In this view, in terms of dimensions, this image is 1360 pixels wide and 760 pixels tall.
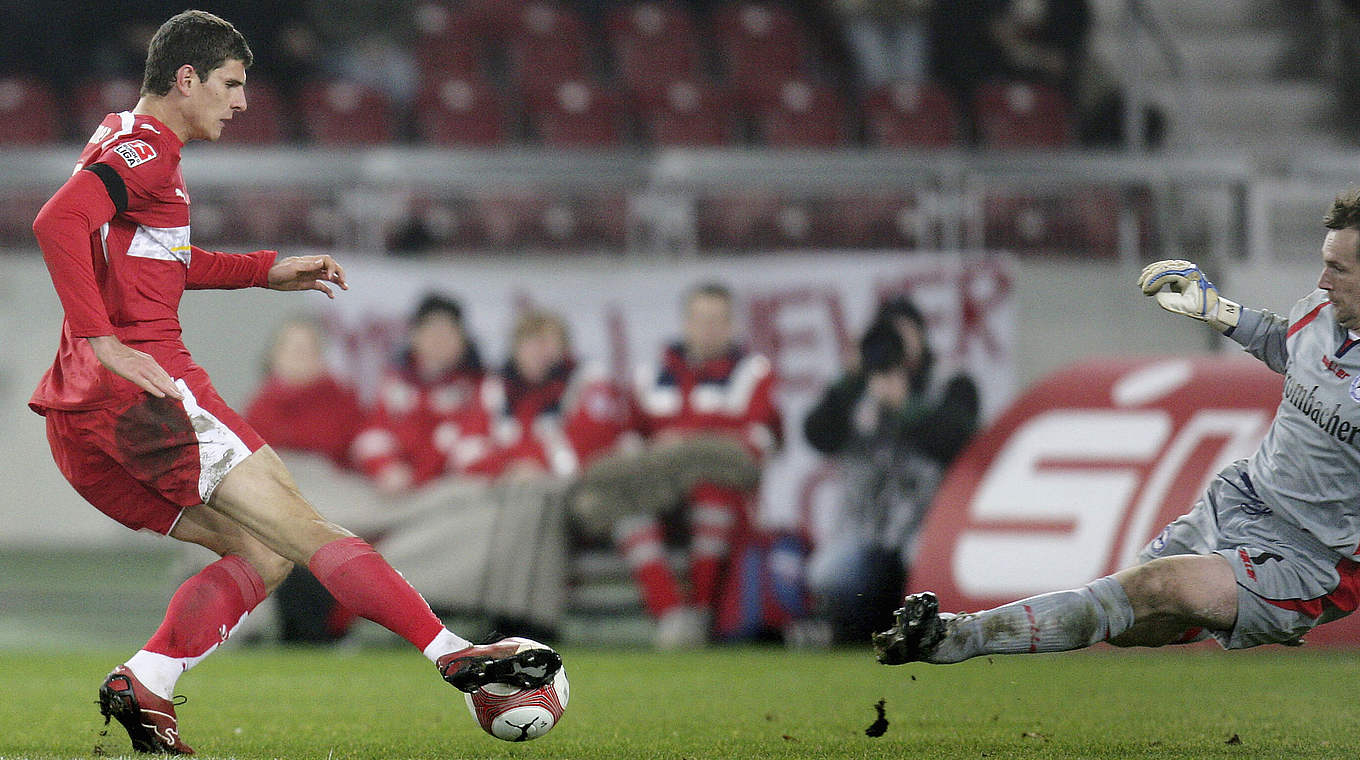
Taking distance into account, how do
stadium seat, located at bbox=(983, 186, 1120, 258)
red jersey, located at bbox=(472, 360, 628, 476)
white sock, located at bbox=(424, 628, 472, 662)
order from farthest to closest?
stadium seat, located at bbox=(983, 186, 1120, 258) < red jersey, located at bbox=(472, 360, 628, 476) < white sock, located at bbox=(424, 628, 472, 662)

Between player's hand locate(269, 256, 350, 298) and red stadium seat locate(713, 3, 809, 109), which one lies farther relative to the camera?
red stadium seat locate(713, 3, 809, 109)

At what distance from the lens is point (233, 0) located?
43.0 ft

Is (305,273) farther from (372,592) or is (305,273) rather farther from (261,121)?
(261,121)

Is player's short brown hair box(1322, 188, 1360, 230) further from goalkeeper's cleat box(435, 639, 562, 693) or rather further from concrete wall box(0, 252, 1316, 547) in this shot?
concrete wall box(0, 252, 1316, 547)

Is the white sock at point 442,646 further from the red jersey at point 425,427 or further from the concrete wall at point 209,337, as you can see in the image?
the concrete wall at point 209,337

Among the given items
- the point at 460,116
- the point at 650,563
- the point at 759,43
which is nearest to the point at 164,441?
the point at 650,563

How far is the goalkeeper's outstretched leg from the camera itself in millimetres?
3855

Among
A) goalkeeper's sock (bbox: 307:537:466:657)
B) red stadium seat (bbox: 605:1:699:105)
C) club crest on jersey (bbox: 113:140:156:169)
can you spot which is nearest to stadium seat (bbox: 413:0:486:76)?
red stadium seat (bbox: 605:1:699:105)

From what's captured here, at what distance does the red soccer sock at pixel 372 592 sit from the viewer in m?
3.84

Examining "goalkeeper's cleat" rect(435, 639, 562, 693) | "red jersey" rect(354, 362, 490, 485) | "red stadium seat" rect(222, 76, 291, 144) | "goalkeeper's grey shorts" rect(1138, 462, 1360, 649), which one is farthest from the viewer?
"red stadium seat" rect(222, 76, 291, 144)

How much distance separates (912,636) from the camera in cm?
378

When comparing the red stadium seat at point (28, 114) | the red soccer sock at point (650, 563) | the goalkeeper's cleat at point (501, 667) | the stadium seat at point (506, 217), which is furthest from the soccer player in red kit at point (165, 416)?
the red stadium seat at point (28, 114)

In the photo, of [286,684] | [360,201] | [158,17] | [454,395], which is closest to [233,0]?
[158,17]

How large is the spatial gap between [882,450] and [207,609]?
4.56 m
